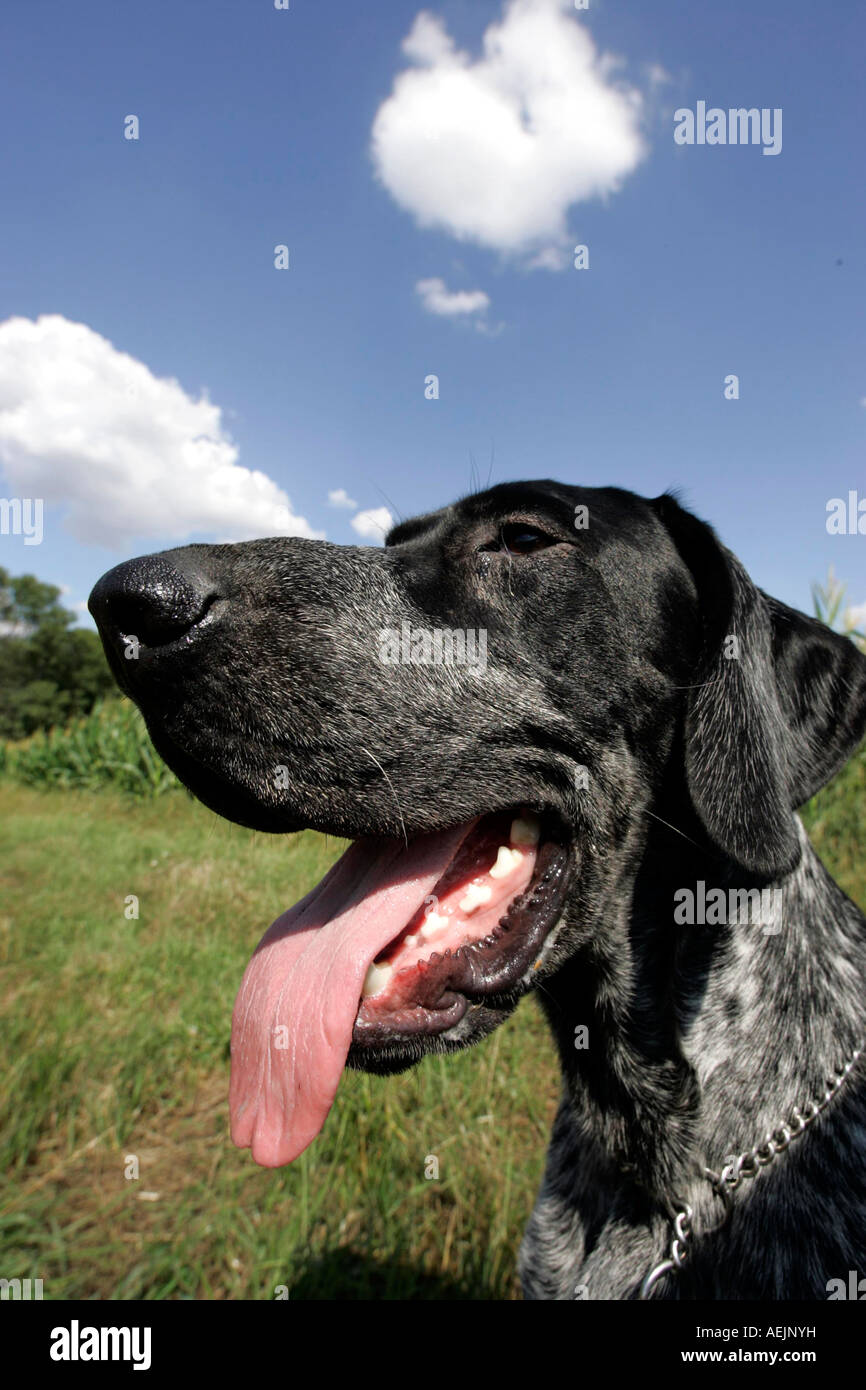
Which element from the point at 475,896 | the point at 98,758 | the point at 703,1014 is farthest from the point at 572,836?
the point at 98,758

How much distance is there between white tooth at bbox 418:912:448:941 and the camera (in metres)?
1.98

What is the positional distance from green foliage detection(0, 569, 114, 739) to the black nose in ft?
187

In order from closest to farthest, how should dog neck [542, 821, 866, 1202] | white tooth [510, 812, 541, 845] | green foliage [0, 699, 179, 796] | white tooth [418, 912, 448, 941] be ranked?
white tooth [418, 912, 448, 941] < dog neck [542, 821, 866, 1202] < white tooth [510, 812, 541, 845] < green foliage [0, 699, 179, 796]

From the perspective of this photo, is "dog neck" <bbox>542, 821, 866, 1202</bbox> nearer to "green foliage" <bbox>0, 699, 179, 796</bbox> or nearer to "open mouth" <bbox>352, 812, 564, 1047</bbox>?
"open mouth" <bbox>352, 812, 564, 1047</bbox>

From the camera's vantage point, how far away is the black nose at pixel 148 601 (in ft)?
5.54

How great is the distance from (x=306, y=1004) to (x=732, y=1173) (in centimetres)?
124

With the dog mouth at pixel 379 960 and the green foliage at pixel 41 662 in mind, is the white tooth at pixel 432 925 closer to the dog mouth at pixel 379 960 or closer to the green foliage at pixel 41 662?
the dog mouth at pixel 379 960

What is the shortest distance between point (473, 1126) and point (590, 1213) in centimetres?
137

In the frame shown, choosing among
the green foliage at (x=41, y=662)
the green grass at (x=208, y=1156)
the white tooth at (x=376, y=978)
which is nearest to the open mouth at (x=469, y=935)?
the white tooth at (x=376, y=978)

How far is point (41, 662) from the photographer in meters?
60.5

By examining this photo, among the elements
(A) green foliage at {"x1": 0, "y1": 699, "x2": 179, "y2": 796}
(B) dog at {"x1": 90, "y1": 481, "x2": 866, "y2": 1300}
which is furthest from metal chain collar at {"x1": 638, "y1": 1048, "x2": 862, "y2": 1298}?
(A) green foliage at {"x1": 0, "y1": 699, "x2": 179, "y2": 796}

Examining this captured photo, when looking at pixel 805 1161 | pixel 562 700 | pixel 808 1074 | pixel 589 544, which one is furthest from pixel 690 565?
pixel 805 1161

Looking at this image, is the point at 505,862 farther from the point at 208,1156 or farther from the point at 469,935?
the point at 208,1156
